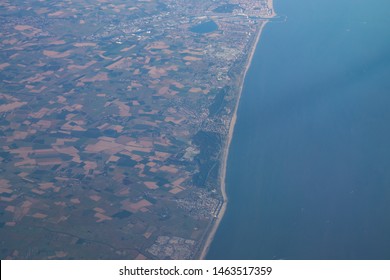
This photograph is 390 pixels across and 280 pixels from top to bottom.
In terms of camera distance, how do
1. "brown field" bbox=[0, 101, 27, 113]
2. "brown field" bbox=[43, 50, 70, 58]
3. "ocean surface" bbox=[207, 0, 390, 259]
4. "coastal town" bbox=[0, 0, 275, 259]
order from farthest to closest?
"brown field" bbox=[43, 50, 70, 58] < "brown field" bbox=[0, 101, 27, 113] < "coastal town" bbox=[0, 0, 275, 259] < "ocean surface" bbox=[207, 0, 390, 259]

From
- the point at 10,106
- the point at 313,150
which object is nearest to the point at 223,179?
the point at 313,150

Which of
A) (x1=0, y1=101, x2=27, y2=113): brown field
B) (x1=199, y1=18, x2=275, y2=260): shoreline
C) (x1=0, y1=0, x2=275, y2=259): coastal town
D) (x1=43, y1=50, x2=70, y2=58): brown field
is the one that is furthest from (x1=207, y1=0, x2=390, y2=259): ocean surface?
(x1=43, y1=50, x2=70, y2=58): brown field

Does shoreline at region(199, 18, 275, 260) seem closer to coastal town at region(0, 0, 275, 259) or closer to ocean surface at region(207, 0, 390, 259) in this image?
coastal town at region(0, 0, 275, 259)

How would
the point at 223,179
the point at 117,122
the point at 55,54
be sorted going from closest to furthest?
1. the point at 223,179
2. the point at 117,122
3. the point at 55,54

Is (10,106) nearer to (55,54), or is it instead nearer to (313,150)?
(55,54)

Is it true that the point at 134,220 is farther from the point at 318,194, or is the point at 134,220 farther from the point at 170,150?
the point at 318,194

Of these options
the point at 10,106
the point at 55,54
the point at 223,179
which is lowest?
the point at 223,179
